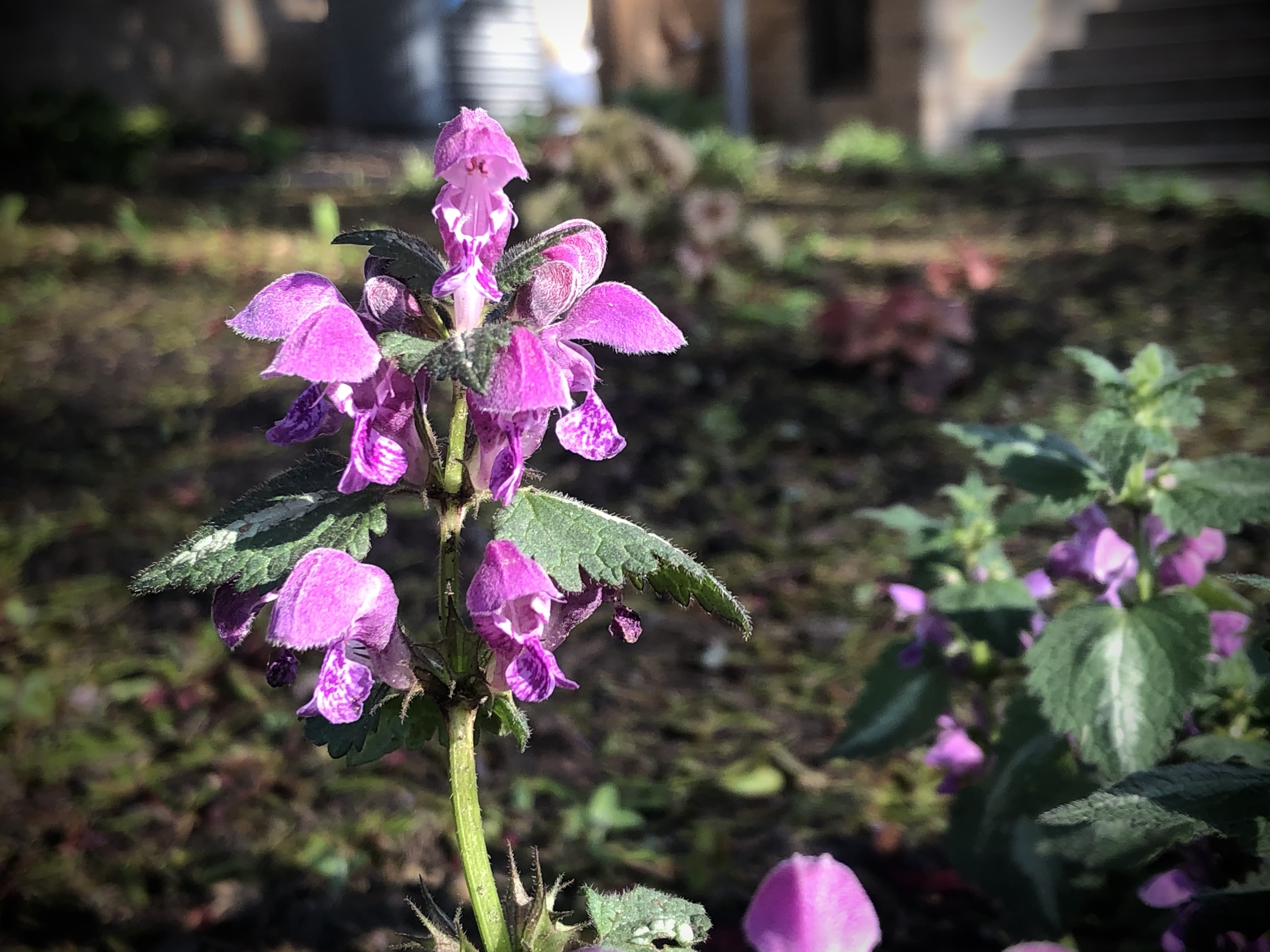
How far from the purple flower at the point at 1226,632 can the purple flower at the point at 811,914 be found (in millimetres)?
731

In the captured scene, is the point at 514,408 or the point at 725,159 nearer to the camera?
the point at 514,408

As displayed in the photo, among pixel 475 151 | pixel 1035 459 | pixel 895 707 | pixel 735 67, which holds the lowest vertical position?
pixel 895 707

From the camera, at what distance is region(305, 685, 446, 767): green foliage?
2.34 feet

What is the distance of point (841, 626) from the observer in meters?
2.05

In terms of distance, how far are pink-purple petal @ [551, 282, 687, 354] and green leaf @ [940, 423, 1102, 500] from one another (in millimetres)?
491

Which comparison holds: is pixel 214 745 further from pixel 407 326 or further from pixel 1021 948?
pixel 1021 948

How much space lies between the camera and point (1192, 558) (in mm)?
1154

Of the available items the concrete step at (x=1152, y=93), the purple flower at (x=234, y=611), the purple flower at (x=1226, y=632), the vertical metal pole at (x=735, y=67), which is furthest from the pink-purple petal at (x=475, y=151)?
the vertical metal pole at (x=735, y=67)

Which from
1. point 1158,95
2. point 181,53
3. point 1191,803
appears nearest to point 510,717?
point 1191,803

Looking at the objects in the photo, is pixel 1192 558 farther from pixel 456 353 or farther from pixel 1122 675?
pixel 456 353

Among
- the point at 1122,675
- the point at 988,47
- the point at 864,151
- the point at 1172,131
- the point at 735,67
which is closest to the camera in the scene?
the point at 1122,675

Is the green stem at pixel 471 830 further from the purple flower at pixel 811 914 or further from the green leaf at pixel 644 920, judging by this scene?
the purple flower at pixel 811 914

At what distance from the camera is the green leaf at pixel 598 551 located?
2.07 ft

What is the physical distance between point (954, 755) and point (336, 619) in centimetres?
96
